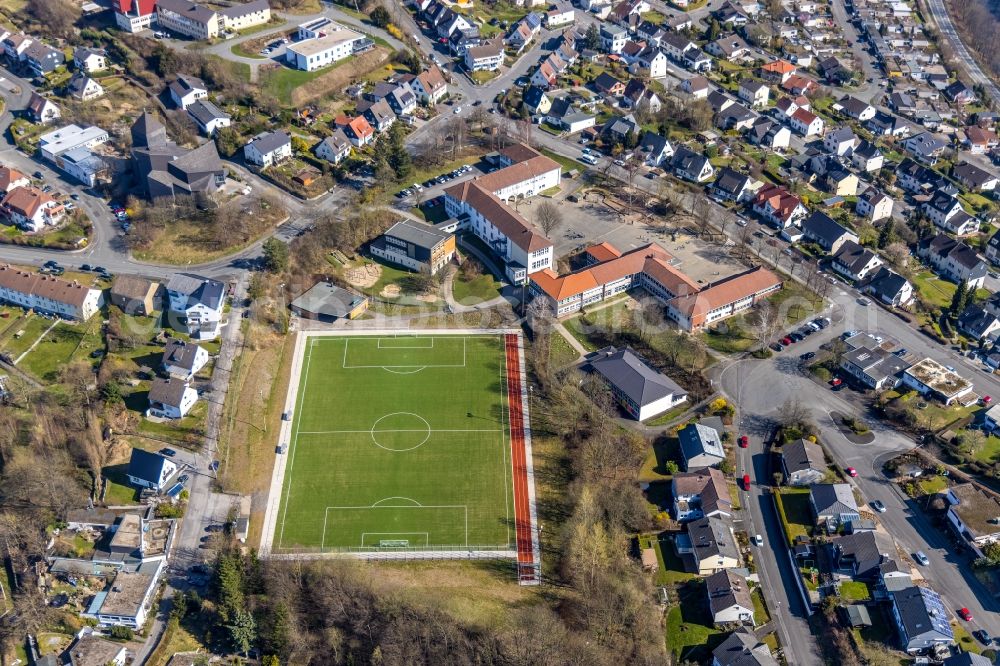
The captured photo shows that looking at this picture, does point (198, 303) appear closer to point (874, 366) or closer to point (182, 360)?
point (182, 360)

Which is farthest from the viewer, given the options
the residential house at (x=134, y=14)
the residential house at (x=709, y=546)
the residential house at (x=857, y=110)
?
the residential house at (x=857, y=110)

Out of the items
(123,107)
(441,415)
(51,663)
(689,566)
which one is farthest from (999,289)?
(123,107)

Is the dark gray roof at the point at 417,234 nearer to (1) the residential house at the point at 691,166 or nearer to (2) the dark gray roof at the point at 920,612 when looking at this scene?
(1) the residential house at the point at 691,166

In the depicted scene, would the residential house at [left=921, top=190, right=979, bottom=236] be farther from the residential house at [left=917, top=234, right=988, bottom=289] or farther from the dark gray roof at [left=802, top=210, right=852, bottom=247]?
the dark gray roof at [left=802, top=210, right=852, bottom=247]

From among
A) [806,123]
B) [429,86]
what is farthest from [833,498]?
[429,86]

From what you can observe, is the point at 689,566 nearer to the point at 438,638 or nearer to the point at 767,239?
the point at 438,638

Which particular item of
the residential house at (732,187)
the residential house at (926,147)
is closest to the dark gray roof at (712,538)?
the residential house at (732,187)
